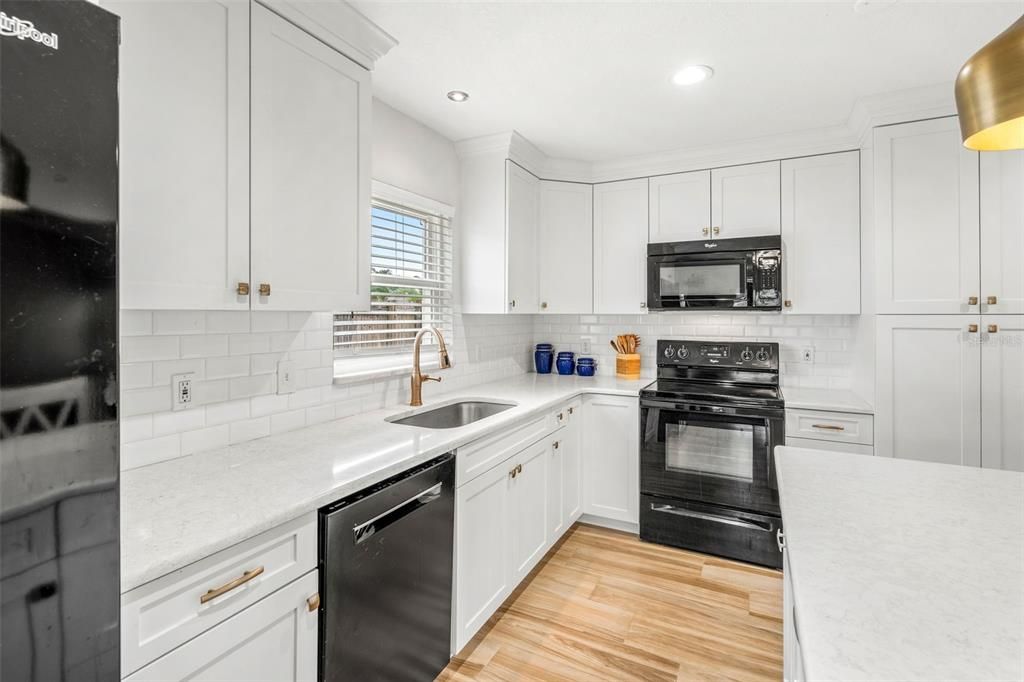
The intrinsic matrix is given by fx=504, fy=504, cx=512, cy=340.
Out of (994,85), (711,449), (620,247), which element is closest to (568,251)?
(620,247)

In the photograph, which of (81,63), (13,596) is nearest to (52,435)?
(13,596)

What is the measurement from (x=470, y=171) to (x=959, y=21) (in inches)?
89.2

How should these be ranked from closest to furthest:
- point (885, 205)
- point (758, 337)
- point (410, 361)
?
point (885, 205) < point (410, 361) < point (758, 337)

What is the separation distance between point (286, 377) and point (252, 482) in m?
0.67

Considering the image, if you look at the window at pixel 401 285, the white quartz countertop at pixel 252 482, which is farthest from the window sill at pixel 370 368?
the white quartz countertop at pixel 252 482

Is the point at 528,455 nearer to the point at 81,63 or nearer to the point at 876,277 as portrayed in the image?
the point at 876,277

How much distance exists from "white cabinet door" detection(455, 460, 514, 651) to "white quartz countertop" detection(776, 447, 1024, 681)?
3.69ft

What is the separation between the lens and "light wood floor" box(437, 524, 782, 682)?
1.97 metres

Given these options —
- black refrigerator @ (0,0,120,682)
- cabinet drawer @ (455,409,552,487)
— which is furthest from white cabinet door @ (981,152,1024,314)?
black refrigerator @ (0,0,120,682)

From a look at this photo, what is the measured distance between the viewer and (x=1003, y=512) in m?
1.13

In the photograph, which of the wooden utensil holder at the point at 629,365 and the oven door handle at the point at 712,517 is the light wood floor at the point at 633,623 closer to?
the oven door handle at the point at 712,517

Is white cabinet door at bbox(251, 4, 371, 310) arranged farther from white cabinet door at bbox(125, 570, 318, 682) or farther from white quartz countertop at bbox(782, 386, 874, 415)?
white quartz countertop at bbox(782, 386, 874, 415)

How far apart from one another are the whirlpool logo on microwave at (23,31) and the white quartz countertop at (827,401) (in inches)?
119

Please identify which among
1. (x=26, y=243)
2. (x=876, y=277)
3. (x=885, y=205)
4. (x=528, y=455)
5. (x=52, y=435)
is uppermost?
(x=885, y=205)
